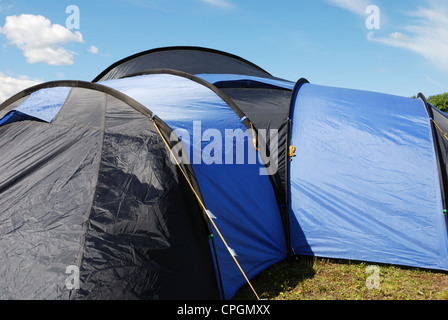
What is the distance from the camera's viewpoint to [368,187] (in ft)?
16.4

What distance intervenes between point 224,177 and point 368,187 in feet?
6.37

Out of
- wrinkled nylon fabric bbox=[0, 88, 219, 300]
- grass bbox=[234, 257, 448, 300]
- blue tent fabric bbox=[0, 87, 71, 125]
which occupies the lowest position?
grass bbox=[234, 257, 448, 300]

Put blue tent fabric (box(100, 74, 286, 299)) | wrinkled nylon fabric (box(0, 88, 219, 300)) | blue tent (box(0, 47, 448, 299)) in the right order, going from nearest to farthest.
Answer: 1. wrinkled nylon fabric (box(0, 88, 219, 300))
2. blue tent (box(0, 47, 448, 299))
3. blue tent fabric (box(100, 74, 286, 299))

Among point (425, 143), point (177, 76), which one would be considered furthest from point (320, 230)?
point (177, 76)

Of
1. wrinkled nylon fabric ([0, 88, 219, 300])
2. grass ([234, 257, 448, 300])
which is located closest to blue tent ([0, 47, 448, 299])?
wrinkled nylon fabric ([0, 88, 219, 300])

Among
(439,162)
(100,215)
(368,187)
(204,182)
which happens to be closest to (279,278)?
(204,182)

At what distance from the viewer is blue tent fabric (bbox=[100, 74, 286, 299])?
411 cm

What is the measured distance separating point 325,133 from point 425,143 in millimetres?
1252

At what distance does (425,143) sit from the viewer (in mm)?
5086

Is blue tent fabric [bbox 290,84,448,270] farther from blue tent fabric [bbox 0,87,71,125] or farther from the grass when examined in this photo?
blue tent fabric [bbox 0,87,71,125]

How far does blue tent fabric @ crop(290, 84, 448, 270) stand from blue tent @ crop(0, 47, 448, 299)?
0.01 meters

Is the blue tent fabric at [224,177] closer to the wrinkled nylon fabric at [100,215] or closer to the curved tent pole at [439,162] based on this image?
the wrinkled nylon fabric at [100,215]

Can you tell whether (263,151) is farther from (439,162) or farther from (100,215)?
(100,215)
